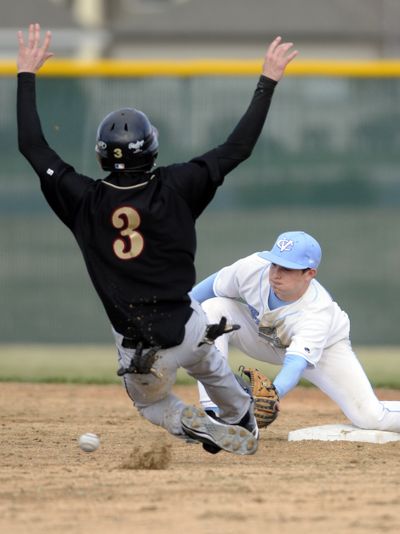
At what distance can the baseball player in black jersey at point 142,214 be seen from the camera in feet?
15.5

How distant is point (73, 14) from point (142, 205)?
14.2 metres

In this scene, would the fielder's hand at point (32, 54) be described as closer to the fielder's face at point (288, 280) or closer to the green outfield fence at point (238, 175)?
the fielder's face at point (288, 280)

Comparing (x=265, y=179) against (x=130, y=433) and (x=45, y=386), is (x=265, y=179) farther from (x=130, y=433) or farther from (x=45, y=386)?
(x=130, y=433)

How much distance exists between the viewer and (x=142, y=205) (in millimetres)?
4715

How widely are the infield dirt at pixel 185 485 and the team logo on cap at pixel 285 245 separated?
3.13ft

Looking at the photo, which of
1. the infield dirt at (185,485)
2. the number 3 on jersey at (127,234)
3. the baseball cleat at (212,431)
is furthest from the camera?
the baseball cleat at (212,431)

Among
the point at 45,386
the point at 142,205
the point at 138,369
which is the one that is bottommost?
the point at 45,386

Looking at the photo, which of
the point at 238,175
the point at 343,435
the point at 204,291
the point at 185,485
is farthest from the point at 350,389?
the point at 238,175

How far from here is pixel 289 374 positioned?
18.3 feet

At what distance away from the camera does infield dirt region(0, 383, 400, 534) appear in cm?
383

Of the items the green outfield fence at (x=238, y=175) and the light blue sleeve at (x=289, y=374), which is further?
the green outfield fence at (x=238, y=175)

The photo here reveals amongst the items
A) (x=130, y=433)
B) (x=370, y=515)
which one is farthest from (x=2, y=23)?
(x=370, y=515)

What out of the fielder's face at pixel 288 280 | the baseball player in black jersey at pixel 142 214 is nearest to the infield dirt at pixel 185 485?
the baseball player in black jersey at pixel 142 214


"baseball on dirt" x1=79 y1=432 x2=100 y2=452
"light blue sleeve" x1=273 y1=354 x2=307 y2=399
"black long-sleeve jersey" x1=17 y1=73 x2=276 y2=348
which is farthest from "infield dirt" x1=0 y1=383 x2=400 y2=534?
"black long-sleeve jersey" x1=17 y1=73 x2=276 y2=348
